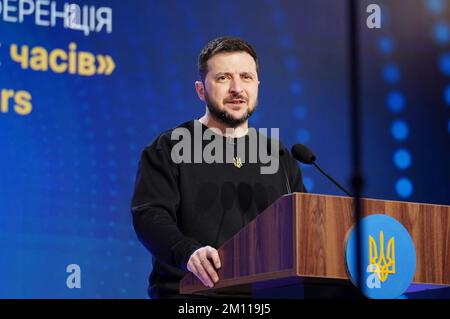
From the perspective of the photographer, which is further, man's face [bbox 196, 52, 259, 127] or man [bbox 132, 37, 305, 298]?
man's face [bbox 196, 52, 259, 127]

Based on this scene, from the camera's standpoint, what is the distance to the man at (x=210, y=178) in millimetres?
3238

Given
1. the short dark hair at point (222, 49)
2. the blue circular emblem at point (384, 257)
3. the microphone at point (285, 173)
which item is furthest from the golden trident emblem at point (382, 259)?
the short dark hair at point (222, 49)

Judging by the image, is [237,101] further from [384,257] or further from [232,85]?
[384,257]

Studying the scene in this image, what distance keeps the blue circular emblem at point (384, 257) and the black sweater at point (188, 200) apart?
890mm

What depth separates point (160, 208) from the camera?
3246 millimetres

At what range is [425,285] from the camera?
2.53 m

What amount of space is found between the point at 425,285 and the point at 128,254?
2.00 metres

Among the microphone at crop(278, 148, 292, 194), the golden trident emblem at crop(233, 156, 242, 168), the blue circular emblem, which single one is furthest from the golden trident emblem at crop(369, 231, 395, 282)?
the golden trident emblem at crop(233, 156, 242, 168)

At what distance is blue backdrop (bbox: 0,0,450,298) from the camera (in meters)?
4.05

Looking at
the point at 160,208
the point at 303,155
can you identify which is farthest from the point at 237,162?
the point at 303,155

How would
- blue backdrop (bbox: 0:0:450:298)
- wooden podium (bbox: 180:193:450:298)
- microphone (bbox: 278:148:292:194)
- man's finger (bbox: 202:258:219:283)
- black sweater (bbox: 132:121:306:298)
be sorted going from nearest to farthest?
wooden podium (bbox: 180:193:450:298) → man's finger (bbox: 202:258:219:283) → black sweater (bbox: 132:121:306:298) → microphone (bbox: 278:148:292:194) → blue backdrop (bbox: 0:0:450:298)

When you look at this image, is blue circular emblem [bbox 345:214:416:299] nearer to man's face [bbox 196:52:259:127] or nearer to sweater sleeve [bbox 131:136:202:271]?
sweater sleeve [bbox 131:136:202:271]

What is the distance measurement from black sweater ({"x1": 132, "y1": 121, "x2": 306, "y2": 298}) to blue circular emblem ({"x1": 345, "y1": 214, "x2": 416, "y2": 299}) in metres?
0.89

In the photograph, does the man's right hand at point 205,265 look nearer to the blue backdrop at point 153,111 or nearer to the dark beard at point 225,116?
the dark beard at point 225,116
